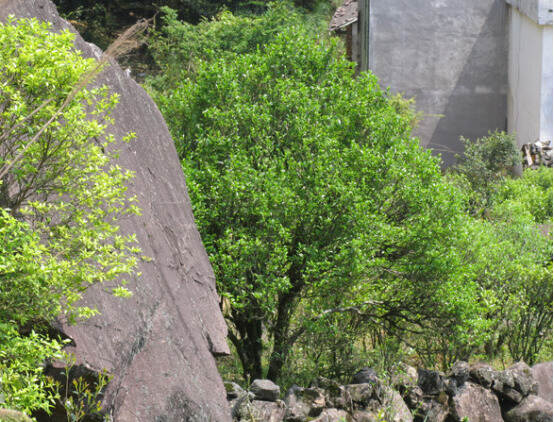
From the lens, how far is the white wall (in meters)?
20.8

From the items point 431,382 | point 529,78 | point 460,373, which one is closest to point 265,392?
point 431,382

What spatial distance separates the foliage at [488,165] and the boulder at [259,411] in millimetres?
12466

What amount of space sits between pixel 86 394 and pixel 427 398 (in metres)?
5.82

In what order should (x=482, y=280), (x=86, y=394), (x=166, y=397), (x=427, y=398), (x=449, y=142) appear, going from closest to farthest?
(x=86, y=394)
(x=166, y=397)
(x=427, y=398)
(x=482, y=280)
(x=449, y=142)

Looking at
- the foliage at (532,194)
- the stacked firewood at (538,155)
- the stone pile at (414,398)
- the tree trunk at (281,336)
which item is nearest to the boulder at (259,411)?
the stone pile at (414,398)

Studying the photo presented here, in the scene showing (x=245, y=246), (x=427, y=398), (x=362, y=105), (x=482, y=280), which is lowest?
(x=427, y=398)

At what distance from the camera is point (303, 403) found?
8516mm

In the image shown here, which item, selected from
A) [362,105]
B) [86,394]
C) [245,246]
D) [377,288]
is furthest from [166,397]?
[362,105]

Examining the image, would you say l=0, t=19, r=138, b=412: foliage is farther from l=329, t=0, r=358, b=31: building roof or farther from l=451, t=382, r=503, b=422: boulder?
l=329, t=0, r=358, b=31: building roof

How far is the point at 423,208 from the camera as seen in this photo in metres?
10.1

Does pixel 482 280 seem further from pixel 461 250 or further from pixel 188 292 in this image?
pixel 188 292

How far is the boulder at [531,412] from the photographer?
31.6ft

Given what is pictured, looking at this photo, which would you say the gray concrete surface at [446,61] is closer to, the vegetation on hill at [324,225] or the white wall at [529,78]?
the white wall at [529,78]

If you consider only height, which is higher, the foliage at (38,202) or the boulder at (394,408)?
the foliage at (38,202)
